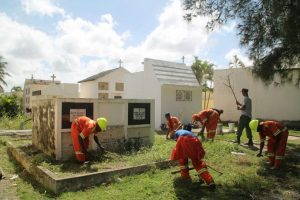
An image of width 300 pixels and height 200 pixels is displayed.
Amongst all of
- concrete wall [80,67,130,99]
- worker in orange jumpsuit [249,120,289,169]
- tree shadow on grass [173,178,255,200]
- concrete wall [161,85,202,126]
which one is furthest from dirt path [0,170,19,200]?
concrete wall [80,67,130,99]

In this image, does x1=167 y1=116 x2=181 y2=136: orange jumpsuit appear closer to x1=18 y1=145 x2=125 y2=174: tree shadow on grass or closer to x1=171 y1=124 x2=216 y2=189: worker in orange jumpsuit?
x1=18 y1=145 x2=125 y2=174: tree shadow on grass

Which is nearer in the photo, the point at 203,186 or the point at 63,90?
the point at 203,186

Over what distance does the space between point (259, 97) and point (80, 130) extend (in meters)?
16.8

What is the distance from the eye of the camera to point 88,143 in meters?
9.37

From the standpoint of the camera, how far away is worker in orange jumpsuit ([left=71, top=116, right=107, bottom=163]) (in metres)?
8.55

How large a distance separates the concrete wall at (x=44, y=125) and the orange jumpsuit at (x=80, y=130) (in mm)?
994

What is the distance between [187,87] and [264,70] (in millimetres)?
7477

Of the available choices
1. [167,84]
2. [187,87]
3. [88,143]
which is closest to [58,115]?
[88,143]

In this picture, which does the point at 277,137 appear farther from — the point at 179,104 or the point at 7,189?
the point at 179,104

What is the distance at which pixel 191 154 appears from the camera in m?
7.06

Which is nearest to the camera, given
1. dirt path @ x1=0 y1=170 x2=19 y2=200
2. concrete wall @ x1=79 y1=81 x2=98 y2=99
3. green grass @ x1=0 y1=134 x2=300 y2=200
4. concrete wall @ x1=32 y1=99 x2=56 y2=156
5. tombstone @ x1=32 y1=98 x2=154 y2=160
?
green grass @ x1=0 y1=134 x2=300 y2=200

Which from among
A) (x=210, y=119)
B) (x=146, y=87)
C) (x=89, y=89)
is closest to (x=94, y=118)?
(x=210, y=119)

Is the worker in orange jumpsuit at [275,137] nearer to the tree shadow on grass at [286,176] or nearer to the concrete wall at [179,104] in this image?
the tree shadow on grass at [286,176]

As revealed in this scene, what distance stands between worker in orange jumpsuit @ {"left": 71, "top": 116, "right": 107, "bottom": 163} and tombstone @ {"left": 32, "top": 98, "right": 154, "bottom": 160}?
63cm
